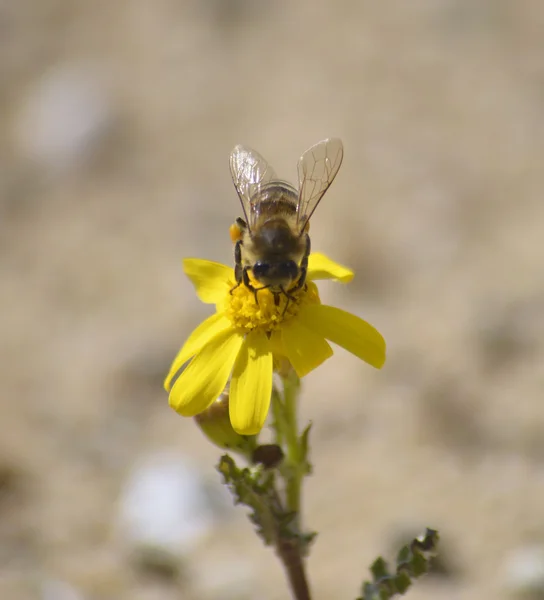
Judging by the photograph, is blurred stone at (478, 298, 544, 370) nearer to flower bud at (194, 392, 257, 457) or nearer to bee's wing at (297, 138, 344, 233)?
bee's wing at (297, 138, 344, 233)

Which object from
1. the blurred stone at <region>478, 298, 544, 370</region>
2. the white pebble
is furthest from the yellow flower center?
the blurred stone at <region>478, 298, 544, 370</region>

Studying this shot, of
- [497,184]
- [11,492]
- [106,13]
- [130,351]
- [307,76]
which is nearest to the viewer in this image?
[11,492]

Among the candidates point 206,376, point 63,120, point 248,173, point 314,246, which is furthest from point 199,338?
point 63,120

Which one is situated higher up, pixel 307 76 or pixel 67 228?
pixel 307 76

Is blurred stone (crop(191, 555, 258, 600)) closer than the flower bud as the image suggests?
No

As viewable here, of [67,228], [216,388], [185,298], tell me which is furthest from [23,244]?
[216,388]

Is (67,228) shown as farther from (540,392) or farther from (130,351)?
(540,392)

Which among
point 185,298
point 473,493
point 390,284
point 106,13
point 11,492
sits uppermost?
point 106,13
